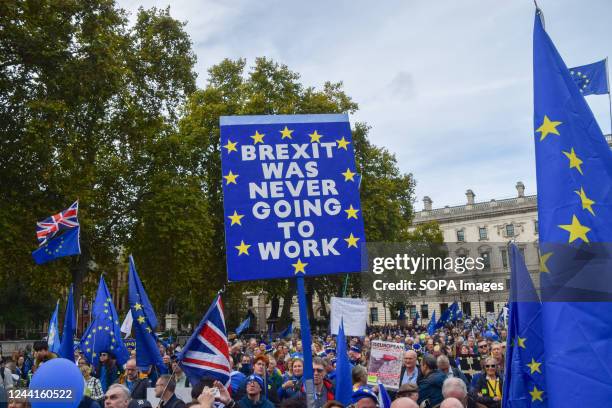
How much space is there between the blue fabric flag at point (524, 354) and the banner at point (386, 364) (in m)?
3.41

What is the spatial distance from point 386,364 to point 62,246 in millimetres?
10988

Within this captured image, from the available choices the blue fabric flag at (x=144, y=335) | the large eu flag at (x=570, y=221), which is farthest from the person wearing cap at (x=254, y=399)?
the large eu flag at (x=570, y=221)

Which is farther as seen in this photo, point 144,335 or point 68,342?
point 68,342

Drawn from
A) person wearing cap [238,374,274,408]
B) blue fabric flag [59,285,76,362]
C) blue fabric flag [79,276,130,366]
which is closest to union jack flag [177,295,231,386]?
person wearing cap [238,374,274,408]

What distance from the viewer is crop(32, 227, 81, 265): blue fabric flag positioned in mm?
15836

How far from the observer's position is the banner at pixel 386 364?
8.12m

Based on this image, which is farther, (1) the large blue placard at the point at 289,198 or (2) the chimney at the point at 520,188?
(2) the chimney at the point at 520,188

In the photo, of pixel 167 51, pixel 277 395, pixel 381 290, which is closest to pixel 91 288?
pixel 167 51

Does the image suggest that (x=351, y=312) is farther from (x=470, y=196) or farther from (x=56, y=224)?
(x=470, y=196)

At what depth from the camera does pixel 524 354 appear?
4.85 meters

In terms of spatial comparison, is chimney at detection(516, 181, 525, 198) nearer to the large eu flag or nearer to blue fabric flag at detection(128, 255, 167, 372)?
blue fabric flag at detection(128, 255, 167, 372)

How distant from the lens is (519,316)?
15.8 feet

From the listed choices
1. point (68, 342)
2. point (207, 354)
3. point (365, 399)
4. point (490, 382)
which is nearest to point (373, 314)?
point (68, 342)

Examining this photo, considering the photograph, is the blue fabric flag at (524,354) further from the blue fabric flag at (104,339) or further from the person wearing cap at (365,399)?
the blue fabric flag at (104,339)
